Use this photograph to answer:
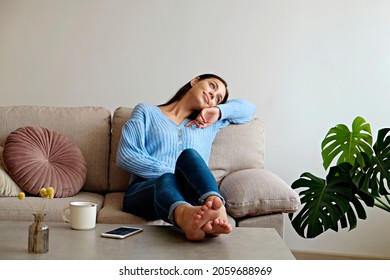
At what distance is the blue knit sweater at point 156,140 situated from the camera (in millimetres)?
2236

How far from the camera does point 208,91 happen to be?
254cm

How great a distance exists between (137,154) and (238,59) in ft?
3.71

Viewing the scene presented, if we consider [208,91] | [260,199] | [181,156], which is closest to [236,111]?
[208,91]

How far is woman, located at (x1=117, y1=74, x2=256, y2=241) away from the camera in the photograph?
163 cm

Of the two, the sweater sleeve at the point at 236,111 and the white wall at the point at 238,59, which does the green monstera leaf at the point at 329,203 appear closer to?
the sweater sleeve at the point at 236,111

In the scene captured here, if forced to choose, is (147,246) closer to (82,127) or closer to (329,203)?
(329,203)

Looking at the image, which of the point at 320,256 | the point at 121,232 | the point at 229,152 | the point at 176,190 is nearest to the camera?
the point at 121,232

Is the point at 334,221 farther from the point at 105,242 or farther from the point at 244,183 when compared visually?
the point at 105,242

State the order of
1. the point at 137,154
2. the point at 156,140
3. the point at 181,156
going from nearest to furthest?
the point at 181,156 < the point at 137,154 < the point at 156,140

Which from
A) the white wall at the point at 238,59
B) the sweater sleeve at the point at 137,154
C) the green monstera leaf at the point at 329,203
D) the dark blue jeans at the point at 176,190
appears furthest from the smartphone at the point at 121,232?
the white wall at the point at 238,59

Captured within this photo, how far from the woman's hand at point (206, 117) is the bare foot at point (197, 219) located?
902 millimetres
